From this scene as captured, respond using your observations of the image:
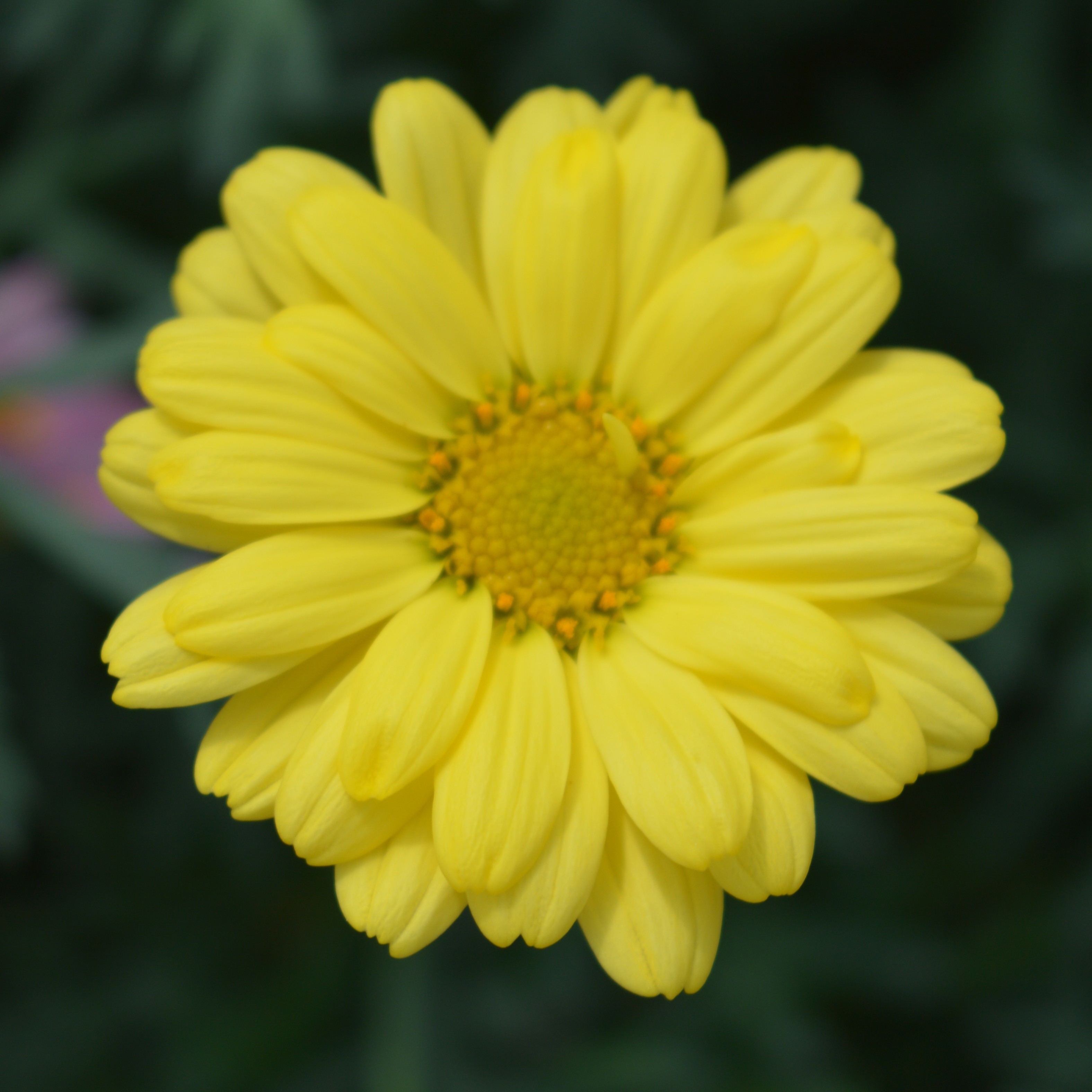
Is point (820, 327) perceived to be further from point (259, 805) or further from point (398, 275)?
point (259, 805)

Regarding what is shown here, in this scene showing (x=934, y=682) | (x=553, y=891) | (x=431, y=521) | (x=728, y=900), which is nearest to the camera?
(x=553, y=891)

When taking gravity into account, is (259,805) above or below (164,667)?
below

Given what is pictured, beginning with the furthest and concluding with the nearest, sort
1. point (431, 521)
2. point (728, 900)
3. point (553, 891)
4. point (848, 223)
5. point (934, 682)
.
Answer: point (728, 900) → point (431, 521) → point (848, 223) → point (934, 682) → point (553, 891)

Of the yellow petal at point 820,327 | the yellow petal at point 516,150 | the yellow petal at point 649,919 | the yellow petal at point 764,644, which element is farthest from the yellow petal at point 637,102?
the yellow petal at point 649,919

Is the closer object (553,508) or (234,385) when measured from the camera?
(234,385)

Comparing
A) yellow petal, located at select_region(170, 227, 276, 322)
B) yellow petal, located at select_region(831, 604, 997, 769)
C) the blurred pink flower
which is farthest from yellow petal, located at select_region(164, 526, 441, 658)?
the blurred pink flower

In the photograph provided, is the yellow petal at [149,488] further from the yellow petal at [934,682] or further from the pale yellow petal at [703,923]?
the yellow petal at [934,682]

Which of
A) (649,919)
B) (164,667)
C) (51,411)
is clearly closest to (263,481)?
(164,667)

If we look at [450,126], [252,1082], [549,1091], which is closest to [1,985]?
[252,1082]

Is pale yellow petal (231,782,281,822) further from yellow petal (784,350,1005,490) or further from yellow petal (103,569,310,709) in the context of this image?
yellow petal (784,350,1005,490)
